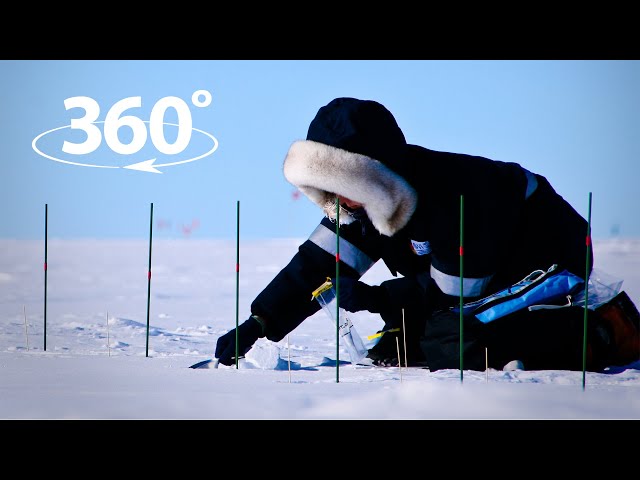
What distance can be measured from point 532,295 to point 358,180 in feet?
2.00

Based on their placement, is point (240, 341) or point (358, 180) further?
point (240, 341)

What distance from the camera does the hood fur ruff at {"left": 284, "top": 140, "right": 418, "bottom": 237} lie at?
7.79ft

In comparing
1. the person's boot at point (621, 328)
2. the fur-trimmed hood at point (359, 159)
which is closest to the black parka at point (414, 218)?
the fur-trimmed hood at point (359, 159)

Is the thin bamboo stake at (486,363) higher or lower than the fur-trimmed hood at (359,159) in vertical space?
lower

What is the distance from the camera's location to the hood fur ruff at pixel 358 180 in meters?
2.38

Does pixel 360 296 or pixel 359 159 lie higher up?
pixel 359 159

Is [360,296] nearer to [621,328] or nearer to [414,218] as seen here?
[414,218]

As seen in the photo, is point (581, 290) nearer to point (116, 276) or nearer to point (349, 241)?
point (349, 241)

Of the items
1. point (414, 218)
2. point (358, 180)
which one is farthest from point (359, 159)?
point (414, 218)

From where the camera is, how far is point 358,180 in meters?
2.38

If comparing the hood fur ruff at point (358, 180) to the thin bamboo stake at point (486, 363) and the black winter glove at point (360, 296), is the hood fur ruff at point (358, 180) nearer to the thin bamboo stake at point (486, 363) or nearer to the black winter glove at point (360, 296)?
the black winter glove at point (360, 296)

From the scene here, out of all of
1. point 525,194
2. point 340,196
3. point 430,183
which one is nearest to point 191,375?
point 340,196

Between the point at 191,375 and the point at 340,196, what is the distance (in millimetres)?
632

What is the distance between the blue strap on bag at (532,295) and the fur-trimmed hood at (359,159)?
33 cm
